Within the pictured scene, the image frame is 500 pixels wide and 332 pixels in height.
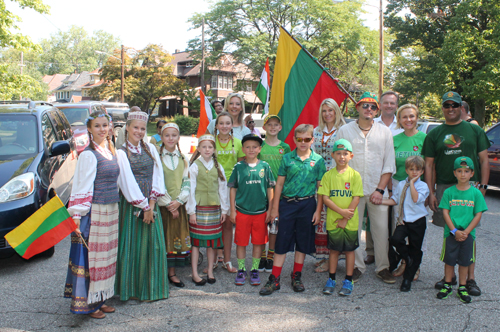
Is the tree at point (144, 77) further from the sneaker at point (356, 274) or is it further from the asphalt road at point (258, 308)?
the sneaker at point (356, 274)

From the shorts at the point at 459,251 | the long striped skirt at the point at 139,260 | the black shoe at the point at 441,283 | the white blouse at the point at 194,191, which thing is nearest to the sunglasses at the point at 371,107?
the shorts at the point at 459,251

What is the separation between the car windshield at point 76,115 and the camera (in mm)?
10584

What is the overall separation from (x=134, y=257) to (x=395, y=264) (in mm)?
2849

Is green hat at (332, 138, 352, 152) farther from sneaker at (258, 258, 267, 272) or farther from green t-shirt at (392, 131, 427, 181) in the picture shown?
sneaker at (258, 258, 267, 272)

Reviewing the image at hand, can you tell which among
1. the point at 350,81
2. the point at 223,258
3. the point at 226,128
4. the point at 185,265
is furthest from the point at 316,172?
the point at 350,81

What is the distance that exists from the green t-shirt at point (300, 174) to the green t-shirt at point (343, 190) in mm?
145

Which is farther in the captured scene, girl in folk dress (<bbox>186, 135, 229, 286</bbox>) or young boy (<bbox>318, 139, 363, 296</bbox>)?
girl in folk dress (<bbox>186, 135, 229, 286</bbox>)

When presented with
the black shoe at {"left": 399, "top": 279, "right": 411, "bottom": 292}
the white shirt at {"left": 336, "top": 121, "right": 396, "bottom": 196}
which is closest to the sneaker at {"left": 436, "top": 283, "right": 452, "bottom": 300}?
the black shoe at {"left": 399, "top": 279, "right": 411, "bottom": 292}

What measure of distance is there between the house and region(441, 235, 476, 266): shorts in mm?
35090

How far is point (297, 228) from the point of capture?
4148mm

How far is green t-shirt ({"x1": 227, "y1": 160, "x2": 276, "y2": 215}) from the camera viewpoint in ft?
13.9

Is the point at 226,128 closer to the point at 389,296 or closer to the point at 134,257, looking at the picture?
the point at 134,257

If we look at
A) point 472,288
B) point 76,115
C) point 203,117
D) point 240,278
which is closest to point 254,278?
point 240,278

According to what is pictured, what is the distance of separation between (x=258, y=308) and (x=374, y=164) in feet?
6.44
